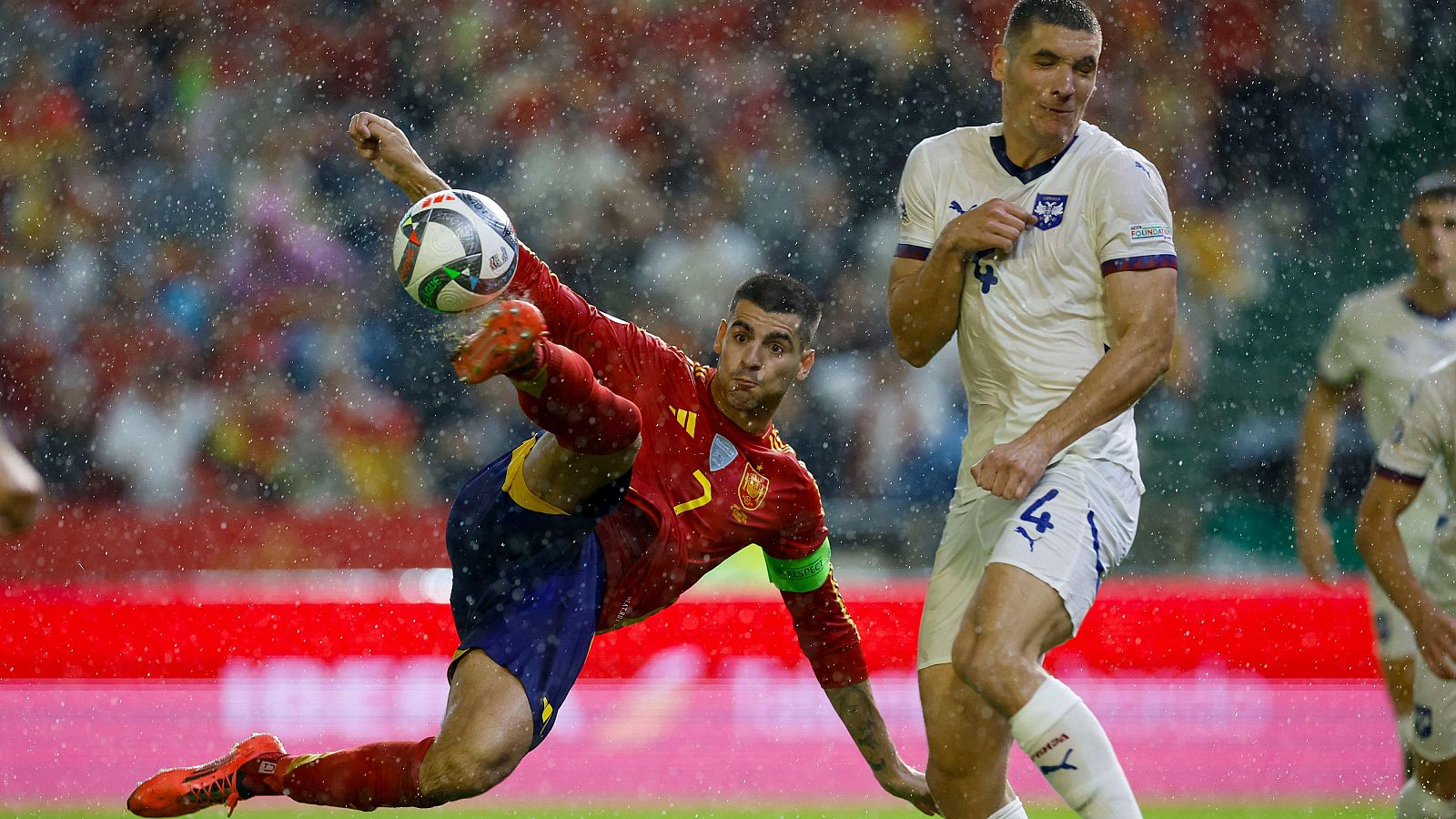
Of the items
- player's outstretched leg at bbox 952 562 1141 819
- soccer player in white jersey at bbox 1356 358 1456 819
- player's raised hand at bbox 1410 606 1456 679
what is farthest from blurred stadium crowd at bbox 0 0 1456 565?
player's outstretched leg at bbox 952 562 1141 819

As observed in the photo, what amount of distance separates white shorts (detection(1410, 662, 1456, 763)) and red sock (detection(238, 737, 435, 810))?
2.42 m

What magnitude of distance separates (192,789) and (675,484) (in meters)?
1.48

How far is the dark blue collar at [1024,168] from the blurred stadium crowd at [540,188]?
4489 mm

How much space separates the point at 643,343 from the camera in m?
4.45

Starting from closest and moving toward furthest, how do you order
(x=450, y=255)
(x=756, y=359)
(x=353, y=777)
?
1. (x=450, y=255)
2. (x=353, y=777)
3. (x=756, y=359)

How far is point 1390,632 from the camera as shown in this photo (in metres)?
4.71

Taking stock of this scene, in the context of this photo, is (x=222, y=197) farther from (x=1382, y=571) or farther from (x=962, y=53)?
(x=1382, y=571)

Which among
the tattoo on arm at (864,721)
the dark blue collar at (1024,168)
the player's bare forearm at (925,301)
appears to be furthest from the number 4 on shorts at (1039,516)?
the tattoo on arm at (864,721)

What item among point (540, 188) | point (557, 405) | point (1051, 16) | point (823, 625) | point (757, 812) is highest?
point (540, 188)

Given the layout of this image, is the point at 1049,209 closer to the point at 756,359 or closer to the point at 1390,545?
the point at 756,359

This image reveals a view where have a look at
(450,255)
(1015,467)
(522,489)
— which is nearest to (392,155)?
(450,255)

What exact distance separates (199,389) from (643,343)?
502cm

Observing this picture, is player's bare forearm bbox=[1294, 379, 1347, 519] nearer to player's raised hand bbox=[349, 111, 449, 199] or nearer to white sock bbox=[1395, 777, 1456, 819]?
white sock bbox=[1395, 777, 1456, 819]

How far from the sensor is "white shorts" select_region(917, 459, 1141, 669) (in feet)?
11.3
